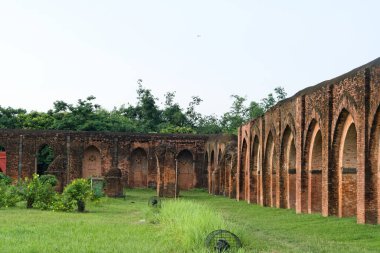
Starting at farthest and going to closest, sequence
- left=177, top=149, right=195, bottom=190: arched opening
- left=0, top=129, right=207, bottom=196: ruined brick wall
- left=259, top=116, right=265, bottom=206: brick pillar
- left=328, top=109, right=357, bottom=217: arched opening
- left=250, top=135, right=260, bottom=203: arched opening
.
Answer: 1. left=177, top=149, right=195, bottom=190: arched opening
2. left=0, top=129, right=207, bottom=196: ruined brick wall
3. left=250, top=135, right=260, bottom=203: arched opening
4. left=259, top=116, right=265, bottom=206: brick pillar
5. left=328, top=109, right=357, bottom=217: arched opening

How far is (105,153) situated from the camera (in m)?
36.6

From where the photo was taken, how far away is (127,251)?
33.3ft

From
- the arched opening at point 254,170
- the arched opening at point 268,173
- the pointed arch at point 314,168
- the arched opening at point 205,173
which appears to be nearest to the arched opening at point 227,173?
the arched opening at point 254,170

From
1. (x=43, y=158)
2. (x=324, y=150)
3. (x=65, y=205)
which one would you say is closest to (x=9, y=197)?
(x=65, y=205)

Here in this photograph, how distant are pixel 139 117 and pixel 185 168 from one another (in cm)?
1340

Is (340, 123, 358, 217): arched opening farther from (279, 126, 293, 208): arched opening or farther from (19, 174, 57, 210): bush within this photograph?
(19, 174, 57, 210): bush

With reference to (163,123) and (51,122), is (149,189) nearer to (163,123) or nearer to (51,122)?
(51,122)

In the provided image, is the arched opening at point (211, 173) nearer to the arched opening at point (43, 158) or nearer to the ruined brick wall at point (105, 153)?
the ruined brick wall at point (105, 153)

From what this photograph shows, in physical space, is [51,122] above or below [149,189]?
above

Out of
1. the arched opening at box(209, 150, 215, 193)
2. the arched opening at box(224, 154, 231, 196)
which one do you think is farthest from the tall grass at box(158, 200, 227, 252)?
the arched opening at box(209, 150, 215, 193)

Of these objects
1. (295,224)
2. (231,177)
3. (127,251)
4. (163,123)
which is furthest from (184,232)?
(163,123)

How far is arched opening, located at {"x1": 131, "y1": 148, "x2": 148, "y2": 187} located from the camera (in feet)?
126

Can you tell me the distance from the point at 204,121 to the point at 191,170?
15.2 m

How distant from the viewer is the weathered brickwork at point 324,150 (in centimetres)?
1420
